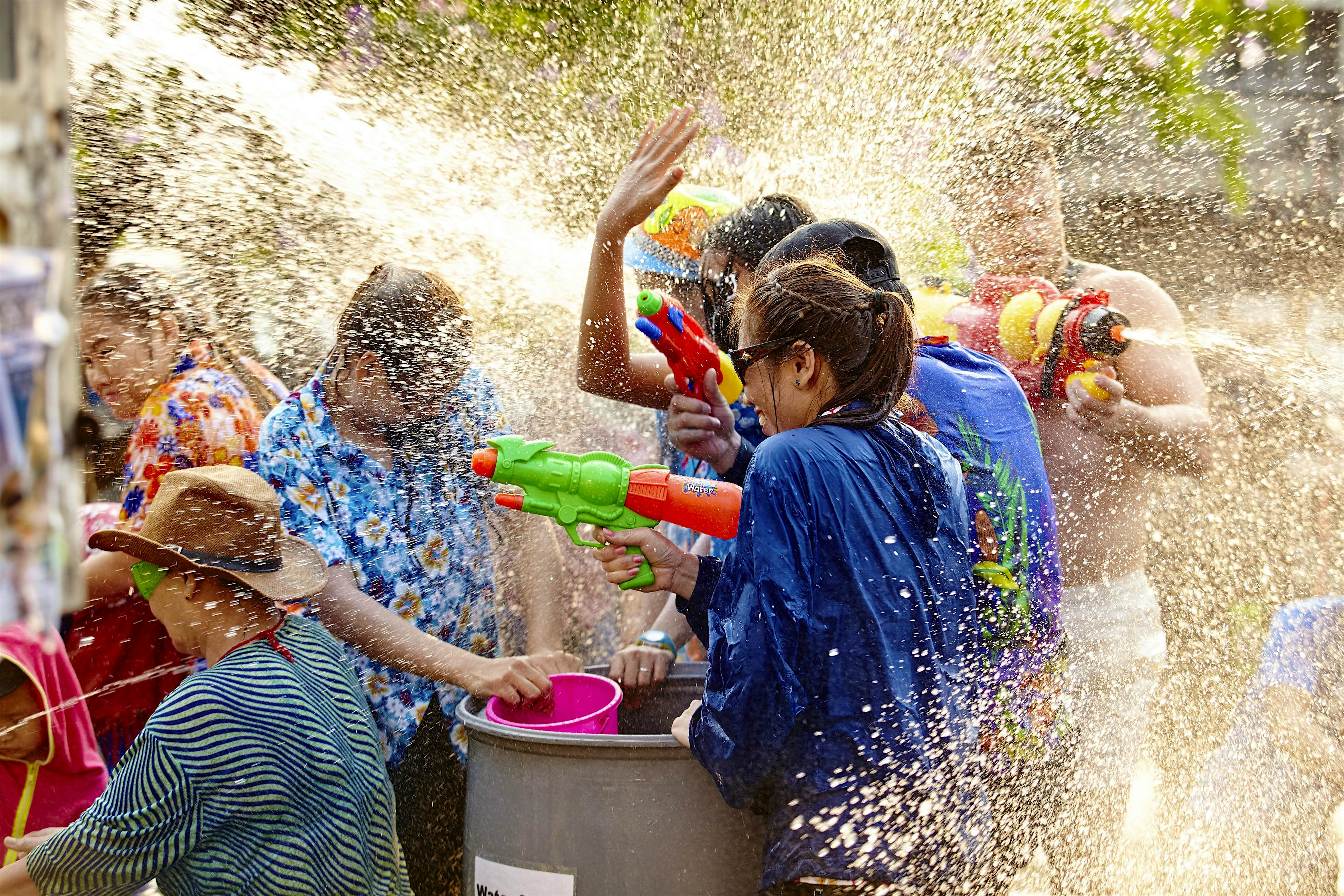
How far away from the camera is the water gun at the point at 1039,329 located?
2.22m

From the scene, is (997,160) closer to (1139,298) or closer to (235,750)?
(1139,298)

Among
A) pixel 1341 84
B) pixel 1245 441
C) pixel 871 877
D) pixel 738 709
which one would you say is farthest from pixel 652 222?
pixel 1341 84

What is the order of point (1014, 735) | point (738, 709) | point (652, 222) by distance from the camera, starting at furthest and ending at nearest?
1. point (652, 222)
2. point (1014, 735)
3. point (738, 709)

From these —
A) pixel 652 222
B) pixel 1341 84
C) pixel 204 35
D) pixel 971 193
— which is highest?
pixel 1341 84

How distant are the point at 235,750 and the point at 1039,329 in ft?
6.39

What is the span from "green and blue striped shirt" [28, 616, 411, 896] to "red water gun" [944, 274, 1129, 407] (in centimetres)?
176

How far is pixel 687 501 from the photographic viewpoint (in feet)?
6.13

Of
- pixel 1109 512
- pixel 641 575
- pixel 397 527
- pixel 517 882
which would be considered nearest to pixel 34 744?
pixel 397 527

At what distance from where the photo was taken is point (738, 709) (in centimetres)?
144

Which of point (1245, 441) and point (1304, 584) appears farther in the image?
point (1245, 441)

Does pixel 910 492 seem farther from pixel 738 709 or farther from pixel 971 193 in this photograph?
pixel 971 193

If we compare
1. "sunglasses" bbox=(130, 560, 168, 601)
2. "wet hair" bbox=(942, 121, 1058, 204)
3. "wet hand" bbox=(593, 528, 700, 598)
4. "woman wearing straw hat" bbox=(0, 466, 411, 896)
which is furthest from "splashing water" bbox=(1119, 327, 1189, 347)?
"sunglasses" bbox=(130, 560, 168, 601)

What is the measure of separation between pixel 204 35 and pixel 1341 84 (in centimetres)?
751

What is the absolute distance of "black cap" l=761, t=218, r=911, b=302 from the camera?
5.69 ft
